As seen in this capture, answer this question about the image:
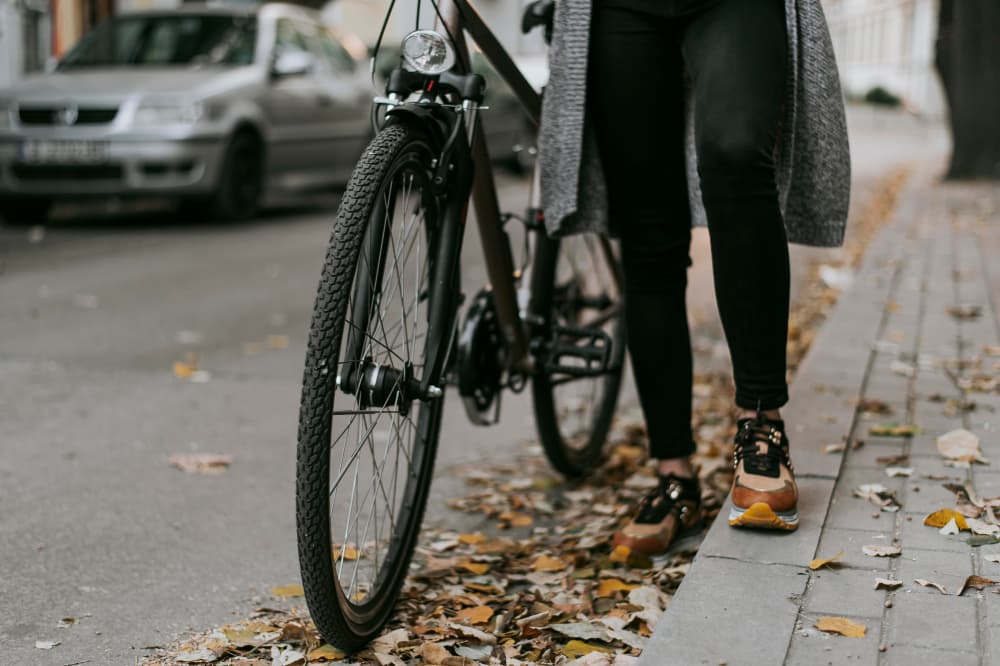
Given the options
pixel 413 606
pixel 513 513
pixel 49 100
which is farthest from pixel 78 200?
pixel 413 606

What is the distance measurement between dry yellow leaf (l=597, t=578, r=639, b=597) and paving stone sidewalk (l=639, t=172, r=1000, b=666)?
0.27m

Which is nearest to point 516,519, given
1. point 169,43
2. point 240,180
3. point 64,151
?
point 64,151

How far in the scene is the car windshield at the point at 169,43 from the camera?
11.1m

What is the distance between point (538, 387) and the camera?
3721mm

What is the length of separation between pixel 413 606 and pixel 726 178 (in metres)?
1.13

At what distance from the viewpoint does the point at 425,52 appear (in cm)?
271

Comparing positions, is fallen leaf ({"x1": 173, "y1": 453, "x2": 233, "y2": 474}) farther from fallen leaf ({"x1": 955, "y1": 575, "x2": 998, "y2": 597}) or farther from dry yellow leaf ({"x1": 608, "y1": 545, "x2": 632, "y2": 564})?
fallen leaf ({"x1": 955, "y1": 575, "x2": 998, "y2": 597})

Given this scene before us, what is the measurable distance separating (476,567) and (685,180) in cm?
102

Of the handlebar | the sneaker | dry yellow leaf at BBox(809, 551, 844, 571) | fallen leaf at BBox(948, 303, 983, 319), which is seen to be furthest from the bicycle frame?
fallen leaf at BBox(948, 303, 983, 319)

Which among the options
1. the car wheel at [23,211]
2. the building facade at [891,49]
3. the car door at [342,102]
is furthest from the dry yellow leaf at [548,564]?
the building facade at [891,49]

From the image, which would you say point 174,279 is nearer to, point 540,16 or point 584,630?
point 540,16

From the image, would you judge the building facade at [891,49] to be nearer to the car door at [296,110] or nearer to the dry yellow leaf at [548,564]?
the car door at [296,110]

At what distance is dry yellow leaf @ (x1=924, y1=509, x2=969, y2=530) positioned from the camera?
286 cm

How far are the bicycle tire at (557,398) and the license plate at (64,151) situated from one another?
6720 millimetres
